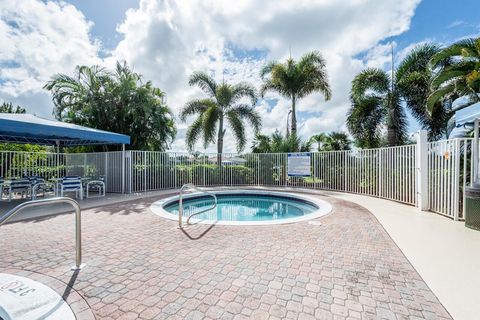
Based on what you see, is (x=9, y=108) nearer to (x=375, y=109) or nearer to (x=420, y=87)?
(x=375, y=109)

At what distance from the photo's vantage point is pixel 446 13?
7.38m

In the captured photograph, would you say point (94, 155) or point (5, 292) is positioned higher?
point (94, 155)

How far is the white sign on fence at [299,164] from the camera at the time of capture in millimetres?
12523

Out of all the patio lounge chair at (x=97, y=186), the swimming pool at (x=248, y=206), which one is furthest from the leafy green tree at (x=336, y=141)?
the patio lounge chair at (x=97, y=186)

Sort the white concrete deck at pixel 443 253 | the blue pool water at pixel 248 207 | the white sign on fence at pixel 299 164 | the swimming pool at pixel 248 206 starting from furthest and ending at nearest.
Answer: the white sign on fence at pixel 299 164 < the blue pool water at pixel 248 207 < the swimming pool at pixel 248 206 < the white concrete deck at pixel 443 253

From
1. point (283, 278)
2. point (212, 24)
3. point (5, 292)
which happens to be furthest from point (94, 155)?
point (283, 278)

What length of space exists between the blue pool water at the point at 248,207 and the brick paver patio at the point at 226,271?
2737 mm

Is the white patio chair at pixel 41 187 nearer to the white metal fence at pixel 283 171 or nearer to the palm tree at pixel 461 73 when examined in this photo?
the white metal fence at pixel 283 171

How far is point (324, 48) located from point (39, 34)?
15081 mm

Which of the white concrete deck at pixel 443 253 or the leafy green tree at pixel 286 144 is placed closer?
the white concrete deck at pixel 443 253

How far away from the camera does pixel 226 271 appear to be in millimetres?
3260

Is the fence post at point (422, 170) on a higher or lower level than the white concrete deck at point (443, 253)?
higher

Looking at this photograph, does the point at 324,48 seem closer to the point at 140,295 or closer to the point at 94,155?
the point at 94,155

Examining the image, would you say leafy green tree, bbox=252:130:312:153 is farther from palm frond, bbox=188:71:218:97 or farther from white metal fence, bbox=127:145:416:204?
palm frond, bbox=188:71:218:97
